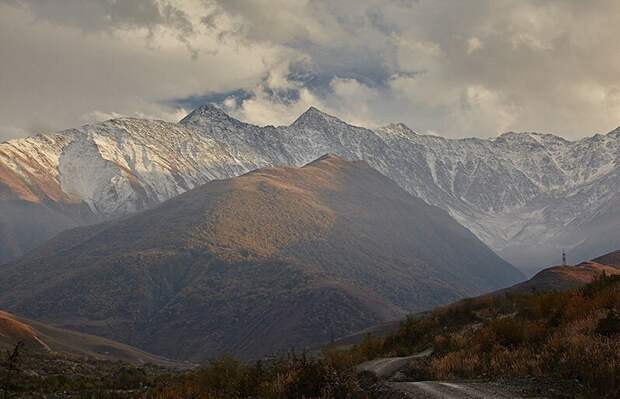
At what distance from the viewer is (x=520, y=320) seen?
1905 centimetres

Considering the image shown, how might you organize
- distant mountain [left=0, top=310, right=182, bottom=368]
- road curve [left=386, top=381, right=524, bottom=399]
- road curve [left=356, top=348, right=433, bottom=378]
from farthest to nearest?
distant mountain [left=0, top=310, right=182, bottom=368], road curve [left=356, top=348, right=433, bottom=378], road curve [left=386, top=381, right=524, bottom=399]

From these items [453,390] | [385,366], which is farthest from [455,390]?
[385,366]

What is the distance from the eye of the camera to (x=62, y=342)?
3816 inches

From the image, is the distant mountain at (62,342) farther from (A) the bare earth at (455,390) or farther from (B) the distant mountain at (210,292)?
(A) the bare earth at (455,390)

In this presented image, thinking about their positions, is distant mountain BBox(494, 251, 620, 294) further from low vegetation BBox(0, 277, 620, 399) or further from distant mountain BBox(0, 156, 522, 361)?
low vegetation BBox(0, 277, 620, 399)

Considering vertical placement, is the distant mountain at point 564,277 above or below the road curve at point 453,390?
above

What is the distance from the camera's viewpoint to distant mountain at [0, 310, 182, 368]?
81.6 metres

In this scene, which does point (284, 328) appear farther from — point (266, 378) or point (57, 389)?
point (266, 378)

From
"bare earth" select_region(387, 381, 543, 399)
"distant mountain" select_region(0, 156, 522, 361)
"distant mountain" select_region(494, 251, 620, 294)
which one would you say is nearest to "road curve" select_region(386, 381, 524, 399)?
"bare earth" select_region(387, 381, 543, 399)

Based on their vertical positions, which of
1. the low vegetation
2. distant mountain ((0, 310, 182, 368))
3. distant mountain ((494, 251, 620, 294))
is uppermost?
distant mountain ((494, 251, 620, 294))

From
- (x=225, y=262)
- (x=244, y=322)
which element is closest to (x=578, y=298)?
(x=244, y=322)

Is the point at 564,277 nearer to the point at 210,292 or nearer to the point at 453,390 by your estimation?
the point at 453,390

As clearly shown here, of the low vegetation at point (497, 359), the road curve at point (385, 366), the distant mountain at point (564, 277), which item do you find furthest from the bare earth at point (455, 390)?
the distant mountain at point (564, 277)

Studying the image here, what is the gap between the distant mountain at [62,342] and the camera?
268 feet
